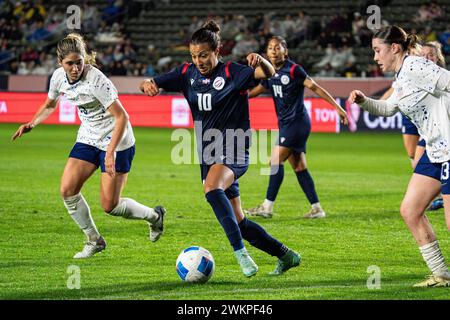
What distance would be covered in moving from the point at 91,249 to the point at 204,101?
1992 millimetres

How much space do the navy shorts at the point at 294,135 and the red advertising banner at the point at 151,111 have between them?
555 inches

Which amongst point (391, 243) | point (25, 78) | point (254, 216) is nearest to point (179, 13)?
point (25, 78)

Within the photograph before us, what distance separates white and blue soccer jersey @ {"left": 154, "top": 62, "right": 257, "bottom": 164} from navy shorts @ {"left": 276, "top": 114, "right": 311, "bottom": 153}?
4.25m

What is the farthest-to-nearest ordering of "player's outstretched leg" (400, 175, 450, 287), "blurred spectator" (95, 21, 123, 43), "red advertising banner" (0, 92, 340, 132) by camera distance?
"blurred spectator" (95, 21, 123, 43) → "red advertising banner" (0, 92, 340, 132) → "player's outstretched leg" (400, 175, 450, 287)

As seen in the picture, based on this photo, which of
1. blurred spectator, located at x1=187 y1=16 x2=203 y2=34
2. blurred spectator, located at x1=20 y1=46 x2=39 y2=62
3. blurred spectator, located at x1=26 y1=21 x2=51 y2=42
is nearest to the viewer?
blurred spectator, located at x1=187 y1=16 x2=203 y2=34

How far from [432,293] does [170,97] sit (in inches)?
843

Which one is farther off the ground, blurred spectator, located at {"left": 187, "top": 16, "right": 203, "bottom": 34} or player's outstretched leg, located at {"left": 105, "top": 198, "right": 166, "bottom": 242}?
blurred spectator, located at {"left": 187, "top": 16, "right": 203, "bottom": 34}

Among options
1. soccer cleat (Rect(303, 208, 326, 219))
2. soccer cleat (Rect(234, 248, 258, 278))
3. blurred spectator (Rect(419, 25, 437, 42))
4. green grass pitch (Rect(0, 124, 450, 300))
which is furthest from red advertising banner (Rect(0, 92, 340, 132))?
soccer cleat (Rect(234, 248, 258, 278))

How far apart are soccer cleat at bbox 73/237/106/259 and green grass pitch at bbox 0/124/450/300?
117 millimetres

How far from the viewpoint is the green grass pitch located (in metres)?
7.02

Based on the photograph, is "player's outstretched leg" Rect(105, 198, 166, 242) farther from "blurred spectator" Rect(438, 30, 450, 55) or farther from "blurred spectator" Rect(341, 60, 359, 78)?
"blurred spectator" Rect(438, 30, 450, 55)

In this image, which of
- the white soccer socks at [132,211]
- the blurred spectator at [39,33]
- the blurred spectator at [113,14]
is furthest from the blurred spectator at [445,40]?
the white soccer socks at [132,211]

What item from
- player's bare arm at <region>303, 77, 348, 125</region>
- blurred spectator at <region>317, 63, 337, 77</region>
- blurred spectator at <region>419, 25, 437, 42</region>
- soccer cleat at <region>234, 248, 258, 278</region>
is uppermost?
player's bare arm at <region>303, 77, 348, 125</region>

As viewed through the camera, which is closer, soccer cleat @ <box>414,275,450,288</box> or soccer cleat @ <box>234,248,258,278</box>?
soccer cleat @ <box>414,275,450,288</box>
